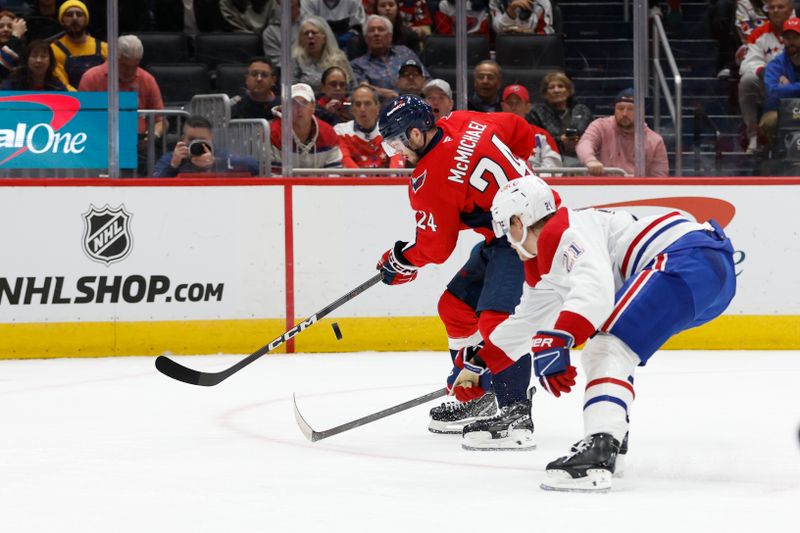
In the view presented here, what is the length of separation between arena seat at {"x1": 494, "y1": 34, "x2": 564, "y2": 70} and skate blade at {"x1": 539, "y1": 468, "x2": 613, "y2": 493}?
169 inches

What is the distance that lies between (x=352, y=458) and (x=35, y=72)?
3764mm

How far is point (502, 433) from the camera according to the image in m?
4.52

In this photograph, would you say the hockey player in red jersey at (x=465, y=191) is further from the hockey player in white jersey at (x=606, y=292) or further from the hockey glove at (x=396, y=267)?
the hockey player in white jersey at (x=606, y=292)

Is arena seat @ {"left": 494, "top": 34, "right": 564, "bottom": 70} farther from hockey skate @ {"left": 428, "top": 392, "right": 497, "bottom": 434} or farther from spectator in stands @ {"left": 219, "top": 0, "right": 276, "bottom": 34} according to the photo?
hockey skate @ {"left": 428, "top": 392, "right": 497, "bottom": 434}

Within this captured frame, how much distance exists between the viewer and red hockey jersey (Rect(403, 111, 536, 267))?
470cm

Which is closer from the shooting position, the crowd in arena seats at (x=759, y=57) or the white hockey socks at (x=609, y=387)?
the white hockey socks at (x=609, y=387)

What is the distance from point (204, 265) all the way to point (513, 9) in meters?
2.29

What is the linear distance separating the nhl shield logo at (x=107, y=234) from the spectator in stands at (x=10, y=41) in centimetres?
88

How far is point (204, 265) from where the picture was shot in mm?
7457

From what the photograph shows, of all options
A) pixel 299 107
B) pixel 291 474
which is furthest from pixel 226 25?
pixel 291 474

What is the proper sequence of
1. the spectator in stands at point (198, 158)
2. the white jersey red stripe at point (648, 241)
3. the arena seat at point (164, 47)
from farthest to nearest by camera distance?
the spectator in stands at point (198, 158) → the arena seat at point (164, 47) → the white jersey red stripe at point (648, 241)

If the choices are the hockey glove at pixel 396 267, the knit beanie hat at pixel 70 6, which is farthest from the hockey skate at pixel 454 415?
the knit beanie hat at pixel 70 6

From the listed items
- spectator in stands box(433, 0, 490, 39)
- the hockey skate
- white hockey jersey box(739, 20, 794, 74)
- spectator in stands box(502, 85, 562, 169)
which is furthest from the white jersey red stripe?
white hockey jersey box(739, 20, 794, 74)

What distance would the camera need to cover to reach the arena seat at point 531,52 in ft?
25.0
